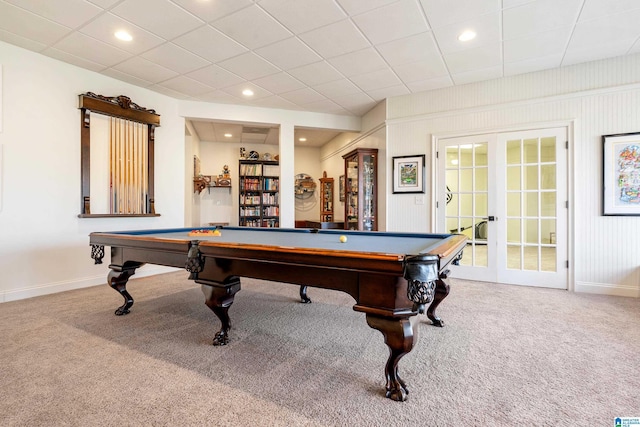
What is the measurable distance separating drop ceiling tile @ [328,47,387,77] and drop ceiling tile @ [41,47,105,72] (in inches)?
108

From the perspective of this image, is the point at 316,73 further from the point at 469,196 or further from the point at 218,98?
the point at 469,196

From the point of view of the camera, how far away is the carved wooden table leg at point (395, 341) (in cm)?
143

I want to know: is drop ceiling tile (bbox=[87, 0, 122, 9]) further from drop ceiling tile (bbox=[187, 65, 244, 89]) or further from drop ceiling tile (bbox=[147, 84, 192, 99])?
drop ceiling tile (bbox=[147, 84, 192, 99])

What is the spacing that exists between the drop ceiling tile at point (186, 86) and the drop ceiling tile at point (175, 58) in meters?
0.29

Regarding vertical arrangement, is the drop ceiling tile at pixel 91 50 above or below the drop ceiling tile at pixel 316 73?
below

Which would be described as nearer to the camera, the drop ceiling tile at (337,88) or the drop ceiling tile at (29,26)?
the drop ceiling tile at (29,26)

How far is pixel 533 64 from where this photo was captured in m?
3.45

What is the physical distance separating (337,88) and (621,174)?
346 centimetres

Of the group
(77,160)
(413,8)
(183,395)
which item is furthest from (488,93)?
(77,160)

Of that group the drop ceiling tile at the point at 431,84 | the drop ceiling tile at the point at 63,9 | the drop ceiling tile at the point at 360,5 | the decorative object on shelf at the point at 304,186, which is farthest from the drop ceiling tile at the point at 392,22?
the decorative object on shelf at the point at 304,186

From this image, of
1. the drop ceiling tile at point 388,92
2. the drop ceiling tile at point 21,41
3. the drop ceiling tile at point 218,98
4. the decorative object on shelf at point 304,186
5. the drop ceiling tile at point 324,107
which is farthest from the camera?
the decorative object on shelf at point 304,186

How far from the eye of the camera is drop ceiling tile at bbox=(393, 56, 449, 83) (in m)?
3.44

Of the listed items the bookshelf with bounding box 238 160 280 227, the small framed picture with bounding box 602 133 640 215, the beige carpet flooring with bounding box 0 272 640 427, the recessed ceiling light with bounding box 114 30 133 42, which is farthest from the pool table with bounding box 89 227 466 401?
the bookshelf with bounding box 238 160 280 227

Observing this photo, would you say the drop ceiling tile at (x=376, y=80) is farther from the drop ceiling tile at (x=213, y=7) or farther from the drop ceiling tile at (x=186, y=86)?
the drop ceiling tile at (x=186, y=86)
